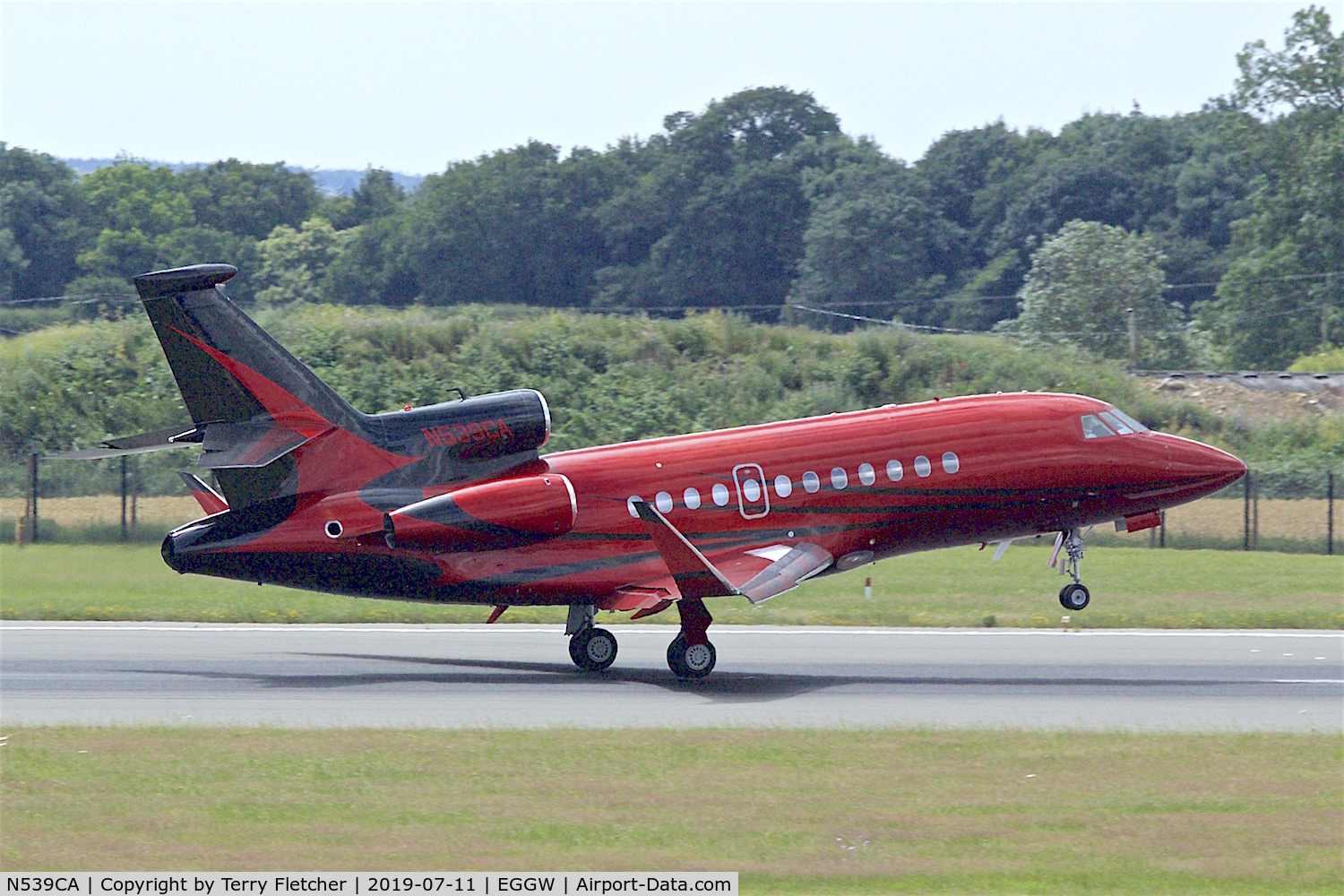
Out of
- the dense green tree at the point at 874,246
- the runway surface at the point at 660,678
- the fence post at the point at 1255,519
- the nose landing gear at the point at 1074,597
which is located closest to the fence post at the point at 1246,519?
the fence post at the point at 1255,519

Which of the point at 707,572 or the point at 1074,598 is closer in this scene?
the point at 707,572

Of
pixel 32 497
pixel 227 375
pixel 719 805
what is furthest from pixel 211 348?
pixel 32 497

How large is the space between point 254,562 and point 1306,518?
1316 inches

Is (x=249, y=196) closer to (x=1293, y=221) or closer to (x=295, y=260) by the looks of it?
(x=295, y=260)

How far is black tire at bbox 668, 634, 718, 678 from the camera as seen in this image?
22.9 metres

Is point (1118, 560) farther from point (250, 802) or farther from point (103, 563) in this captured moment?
point (250, 802)

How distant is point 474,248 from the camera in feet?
317

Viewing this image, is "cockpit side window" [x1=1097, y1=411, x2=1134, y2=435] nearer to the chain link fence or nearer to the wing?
the wing

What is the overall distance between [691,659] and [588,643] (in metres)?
2.02

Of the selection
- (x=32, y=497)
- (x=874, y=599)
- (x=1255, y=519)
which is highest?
(x=32, y=497)

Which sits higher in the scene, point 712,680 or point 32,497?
point 32,497

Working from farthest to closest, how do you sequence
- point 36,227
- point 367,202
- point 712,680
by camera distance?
1. point 367,202
2. point 36,227
3. point 712,680

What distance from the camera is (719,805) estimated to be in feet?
48.5

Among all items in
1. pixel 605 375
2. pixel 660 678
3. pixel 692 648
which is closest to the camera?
pixel 692 648
